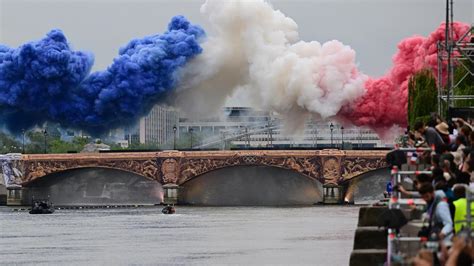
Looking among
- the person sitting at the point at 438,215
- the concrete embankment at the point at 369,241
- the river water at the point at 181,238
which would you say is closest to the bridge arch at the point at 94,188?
the river water at the point at 181,238

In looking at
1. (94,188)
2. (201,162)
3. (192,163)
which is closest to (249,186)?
(201,162)

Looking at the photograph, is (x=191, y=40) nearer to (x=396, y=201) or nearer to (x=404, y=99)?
(x=404, y=99)

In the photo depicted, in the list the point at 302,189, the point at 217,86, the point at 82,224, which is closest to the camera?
the point at 82,224

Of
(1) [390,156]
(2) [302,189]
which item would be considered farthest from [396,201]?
(2) [302,189]

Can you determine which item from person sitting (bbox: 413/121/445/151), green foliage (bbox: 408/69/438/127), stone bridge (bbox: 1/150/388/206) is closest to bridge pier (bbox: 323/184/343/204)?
stone bridge (bbox: 1/150/388/206)

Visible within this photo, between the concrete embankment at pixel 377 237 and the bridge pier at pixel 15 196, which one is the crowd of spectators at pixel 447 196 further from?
the bridge pier at pixel 15 196

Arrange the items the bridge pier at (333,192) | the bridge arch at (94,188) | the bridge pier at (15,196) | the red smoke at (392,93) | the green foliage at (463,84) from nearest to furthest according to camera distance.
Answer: the green foliage at (463,84) < the red smoke at (392,93) < the bridge pier at (333,192) < the bridge pier at (15,196) < the bridge arch at (94,188)
